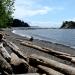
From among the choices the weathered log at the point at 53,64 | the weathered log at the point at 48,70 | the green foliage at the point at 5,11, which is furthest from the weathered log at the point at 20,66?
the green foliage at the point at 5,11

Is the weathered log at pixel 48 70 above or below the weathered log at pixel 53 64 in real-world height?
below

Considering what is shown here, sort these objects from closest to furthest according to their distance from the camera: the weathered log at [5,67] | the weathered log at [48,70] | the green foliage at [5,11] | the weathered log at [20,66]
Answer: the weathered log at [48,70], the weathered log at [5,67], the weathered log at [20,66], the green foliage at [5,11]

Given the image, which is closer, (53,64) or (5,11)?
(53,64)

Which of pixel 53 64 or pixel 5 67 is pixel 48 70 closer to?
pixel 53 64

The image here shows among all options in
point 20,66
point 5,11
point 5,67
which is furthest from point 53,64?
point 5,11

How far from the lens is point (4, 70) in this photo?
12.5 m

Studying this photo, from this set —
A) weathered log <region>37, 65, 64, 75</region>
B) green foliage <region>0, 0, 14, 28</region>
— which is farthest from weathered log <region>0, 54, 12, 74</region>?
green foliage <region>0, 0, 14, 28</region>

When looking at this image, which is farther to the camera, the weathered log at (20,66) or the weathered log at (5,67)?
the weathered log at (20,66)

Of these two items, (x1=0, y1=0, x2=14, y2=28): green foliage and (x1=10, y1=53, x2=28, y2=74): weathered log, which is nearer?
(x1=10, y1=53, x2=28, y2=74): weathered log

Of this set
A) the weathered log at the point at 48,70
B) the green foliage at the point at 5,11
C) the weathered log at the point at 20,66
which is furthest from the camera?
the green foliage at the point at 5,11

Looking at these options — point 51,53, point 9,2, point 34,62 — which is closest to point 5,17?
point 9,2

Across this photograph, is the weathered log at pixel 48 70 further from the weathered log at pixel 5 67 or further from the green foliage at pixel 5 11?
the green foliage at pixel 5 11

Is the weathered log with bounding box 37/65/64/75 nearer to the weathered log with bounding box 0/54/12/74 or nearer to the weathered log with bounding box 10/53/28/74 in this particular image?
the weathered log with bounding box 10/53/28/74

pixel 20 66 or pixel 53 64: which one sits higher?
pixel 53 64
